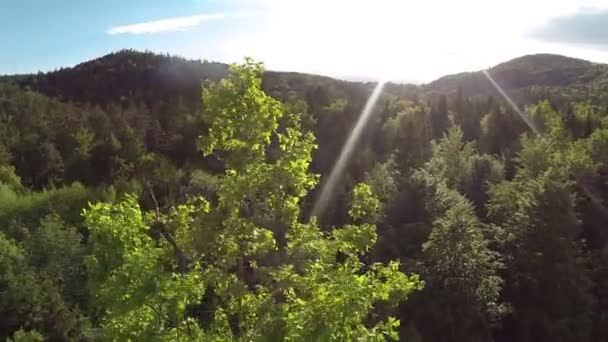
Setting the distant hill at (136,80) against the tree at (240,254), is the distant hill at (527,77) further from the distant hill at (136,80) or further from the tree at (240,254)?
the tree at (240,254)

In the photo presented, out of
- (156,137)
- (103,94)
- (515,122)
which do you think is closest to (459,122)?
(515,122)

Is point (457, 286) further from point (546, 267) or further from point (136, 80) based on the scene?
point (136, 80)

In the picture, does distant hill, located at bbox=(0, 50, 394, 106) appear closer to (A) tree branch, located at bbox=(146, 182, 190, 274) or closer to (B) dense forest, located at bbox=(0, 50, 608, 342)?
(B) dense forest, located at bbox=(0, 50, 608, 342)

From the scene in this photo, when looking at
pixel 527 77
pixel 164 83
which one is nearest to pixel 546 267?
pixel 164 83

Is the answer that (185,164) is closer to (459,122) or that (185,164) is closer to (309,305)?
(459,122)

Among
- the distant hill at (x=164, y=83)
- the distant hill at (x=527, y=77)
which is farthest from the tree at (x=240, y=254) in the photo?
the distant hill at (x=527, y=77)

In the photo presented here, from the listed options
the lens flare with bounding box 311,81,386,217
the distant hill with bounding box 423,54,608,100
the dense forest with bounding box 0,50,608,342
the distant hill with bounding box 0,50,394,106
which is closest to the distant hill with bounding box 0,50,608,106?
the distant hill with bounding box 0,50,394,106
